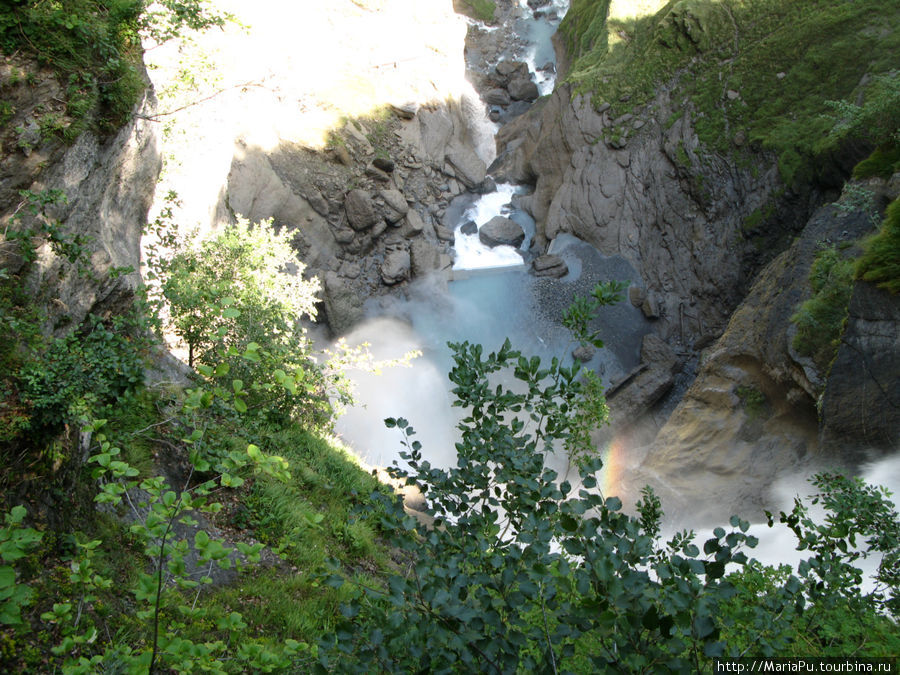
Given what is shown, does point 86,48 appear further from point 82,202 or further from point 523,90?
point 523,90

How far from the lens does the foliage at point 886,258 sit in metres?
11.4

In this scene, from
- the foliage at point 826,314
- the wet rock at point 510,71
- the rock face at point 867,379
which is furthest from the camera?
the wet rock at point 510,71

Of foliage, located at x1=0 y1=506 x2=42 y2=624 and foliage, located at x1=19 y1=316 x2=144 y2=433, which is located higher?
foliage, located at x1=0 y1=506 x2=42 y2=624

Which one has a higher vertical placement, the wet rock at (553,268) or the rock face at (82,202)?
the rock face at (82,202)

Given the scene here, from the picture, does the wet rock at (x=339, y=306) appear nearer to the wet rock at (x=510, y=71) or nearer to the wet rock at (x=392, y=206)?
the wet rock at (x=392, y=206)

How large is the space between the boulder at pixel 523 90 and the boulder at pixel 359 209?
17970 millimetres

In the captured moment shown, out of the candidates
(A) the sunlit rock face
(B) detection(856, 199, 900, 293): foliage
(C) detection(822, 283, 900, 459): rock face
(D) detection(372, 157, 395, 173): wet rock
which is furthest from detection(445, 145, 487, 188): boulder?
(C) detection(822, 283, 900, 459): rock face

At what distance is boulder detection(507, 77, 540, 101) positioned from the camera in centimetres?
4022

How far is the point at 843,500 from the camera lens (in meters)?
5.66

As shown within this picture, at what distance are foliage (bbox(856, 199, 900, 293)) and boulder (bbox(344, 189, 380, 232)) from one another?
879 inches

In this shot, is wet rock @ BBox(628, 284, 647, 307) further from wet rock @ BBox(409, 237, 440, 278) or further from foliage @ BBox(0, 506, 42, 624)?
foliage @ BBox(0, 506, 42, 624)

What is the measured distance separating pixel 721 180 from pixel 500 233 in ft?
39.4

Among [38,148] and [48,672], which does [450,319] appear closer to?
[38,148]

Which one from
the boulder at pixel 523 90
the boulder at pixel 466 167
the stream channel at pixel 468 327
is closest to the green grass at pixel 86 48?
the stream channel at pixel 468 327
